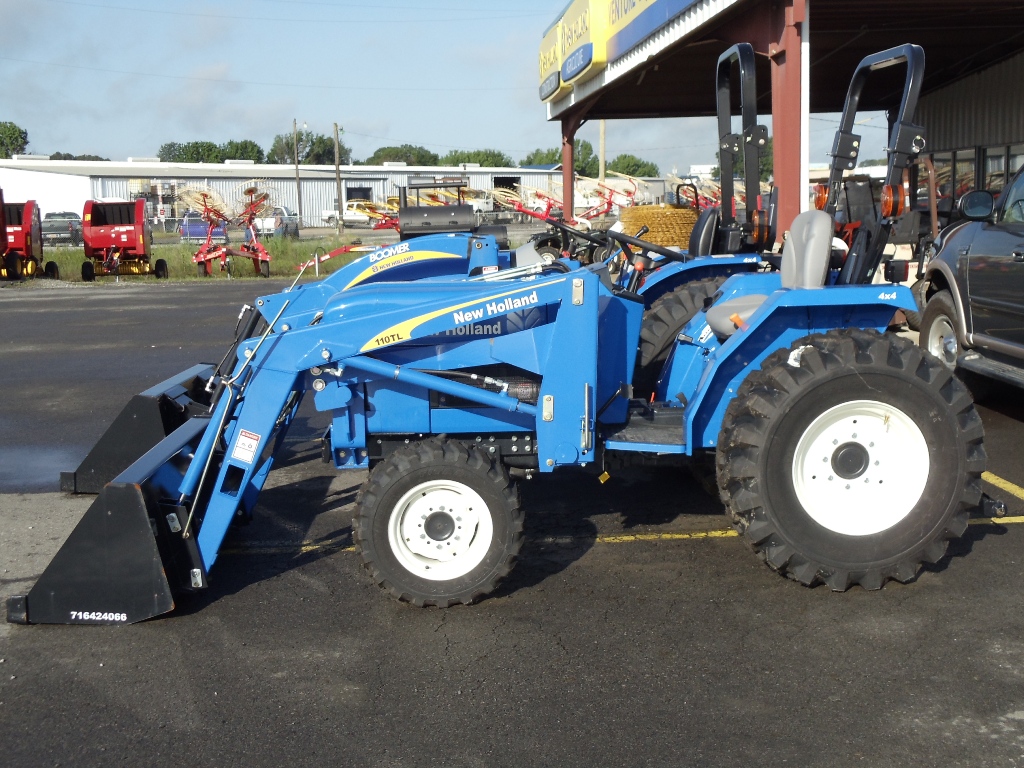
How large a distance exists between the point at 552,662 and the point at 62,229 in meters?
49.5

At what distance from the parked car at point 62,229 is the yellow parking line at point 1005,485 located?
1690 inches

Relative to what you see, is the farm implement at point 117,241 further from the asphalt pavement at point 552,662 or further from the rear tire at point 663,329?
the rear tire at point 663,329

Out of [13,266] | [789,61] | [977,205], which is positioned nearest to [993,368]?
[977,205]

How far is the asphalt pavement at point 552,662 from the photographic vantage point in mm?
3348

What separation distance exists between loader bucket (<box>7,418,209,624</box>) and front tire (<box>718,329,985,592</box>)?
8.08ft

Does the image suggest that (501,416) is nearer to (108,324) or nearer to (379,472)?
(379,472)

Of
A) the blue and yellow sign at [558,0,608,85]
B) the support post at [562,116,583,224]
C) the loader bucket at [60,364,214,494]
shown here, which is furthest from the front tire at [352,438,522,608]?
the support post at [562,116,583,224]

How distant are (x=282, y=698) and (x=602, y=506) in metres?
2.67

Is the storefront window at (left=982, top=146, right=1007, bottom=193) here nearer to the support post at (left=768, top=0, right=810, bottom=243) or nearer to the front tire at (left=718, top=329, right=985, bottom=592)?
the support post at (left=768, top=0, right=810, bottom=243)

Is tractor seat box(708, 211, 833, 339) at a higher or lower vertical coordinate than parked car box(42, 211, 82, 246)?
lower

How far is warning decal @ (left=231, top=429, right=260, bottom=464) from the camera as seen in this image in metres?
4.38

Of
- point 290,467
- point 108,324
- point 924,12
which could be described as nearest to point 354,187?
point 108,324

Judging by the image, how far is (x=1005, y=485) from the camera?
6133mm

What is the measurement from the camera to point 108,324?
1612 centimetres
